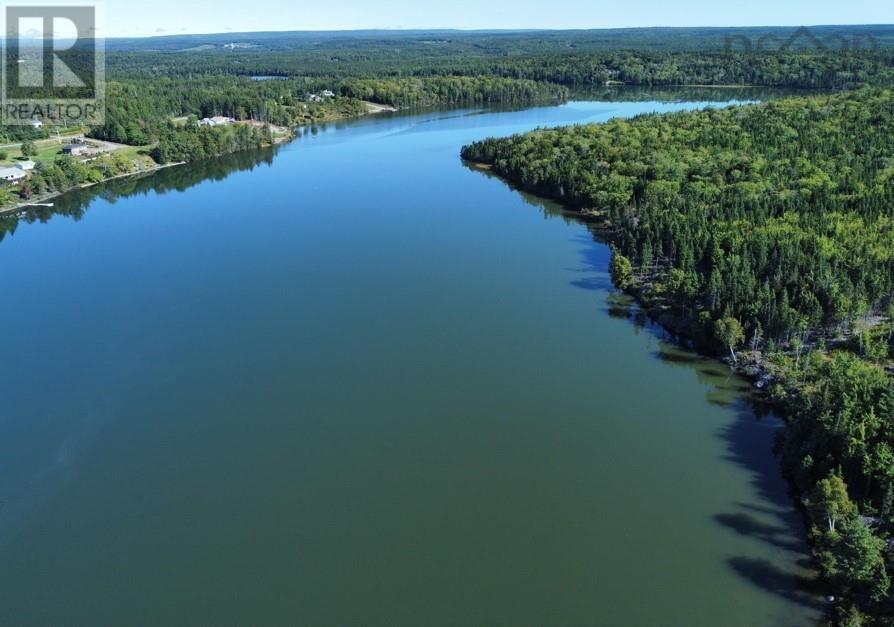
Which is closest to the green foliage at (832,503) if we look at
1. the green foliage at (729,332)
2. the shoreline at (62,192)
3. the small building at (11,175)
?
the green foliage at (729,332)

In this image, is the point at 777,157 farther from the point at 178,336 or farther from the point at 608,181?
the point at 178,336

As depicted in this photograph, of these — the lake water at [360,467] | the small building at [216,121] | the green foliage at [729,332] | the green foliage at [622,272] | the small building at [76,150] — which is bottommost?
the lake water at [360,467]

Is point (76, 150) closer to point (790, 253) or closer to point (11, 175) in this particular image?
point (11, 175)

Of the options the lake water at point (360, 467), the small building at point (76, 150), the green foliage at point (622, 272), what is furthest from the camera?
the small building at point (76, 150)

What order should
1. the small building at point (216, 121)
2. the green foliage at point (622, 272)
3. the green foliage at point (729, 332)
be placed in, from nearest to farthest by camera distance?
the green foliage at point (729, 332) → the green foliage at point (622, 272) → the small building at point (216, 121)

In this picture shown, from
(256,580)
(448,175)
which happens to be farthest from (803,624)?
(448,175)

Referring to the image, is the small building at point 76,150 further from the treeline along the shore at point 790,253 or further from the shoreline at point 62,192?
the treeline along the shore at point 790,253

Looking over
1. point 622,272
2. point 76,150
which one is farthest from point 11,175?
point 622,272

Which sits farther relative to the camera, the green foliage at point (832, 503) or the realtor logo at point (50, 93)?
the realtor logo at point (50, 93)
